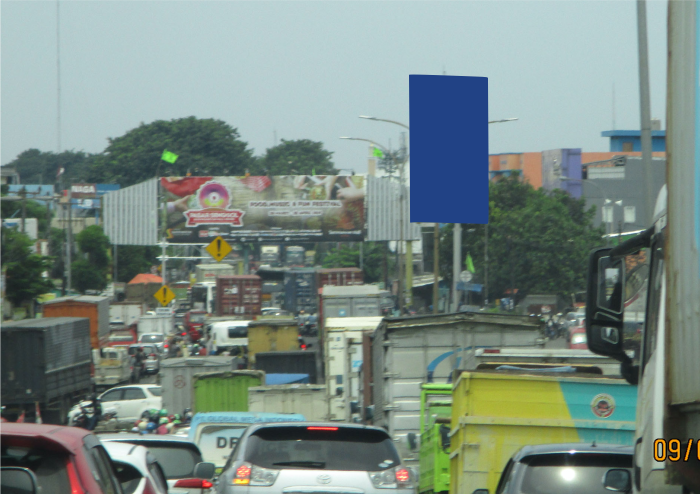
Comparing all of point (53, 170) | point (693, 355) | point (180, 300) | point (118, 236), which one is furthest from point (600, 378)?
point (53, 170)

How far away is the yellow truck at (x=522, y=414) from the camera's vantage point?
8.14m

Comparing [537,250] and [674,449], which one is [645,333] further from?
[537,250]

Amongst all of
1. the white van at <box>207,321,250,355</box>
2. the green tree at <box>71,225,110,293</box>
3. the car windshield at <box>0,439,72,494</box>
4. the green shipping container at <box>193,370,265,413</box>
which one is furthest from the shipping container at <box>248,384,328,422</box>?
the green tree at <box>71,225,110,293</box>

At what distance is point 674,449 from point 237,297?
50.5m

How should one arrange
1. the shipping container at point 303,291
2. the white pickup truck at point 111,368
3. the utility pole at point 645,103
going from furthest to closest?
the shipping container at point 303,291, the white pickup truck at point 111,368, the utility pole at point 645,103

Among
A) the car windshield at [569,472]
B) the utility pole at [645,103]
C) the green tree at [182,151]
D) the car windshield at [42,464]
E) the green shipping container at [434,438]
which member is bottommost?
the green shipping container at [434,438]

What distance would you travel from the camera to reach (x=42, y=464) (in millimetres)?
4316

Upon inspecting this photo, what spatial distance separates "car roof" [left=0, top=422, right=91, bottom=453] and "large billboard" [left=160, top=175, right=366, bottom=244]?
181 feet

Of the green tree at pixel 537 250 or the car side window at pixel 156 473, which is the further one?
the green tree at pixel 537 250

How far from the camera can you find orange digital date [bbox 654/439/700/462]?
2789 millimetres

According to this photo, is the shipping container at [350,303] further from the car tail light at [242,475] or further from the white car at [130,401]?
the car tail light at [242,475]

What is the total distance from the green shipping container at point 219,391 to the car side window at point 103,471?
15738 mm

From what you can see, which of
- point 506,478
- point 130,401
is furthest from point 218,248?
point 506,478

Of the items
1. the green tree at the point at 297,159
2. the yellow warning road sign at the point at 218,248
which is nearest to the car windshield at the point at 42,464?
the yellow warning road sign at the point at 218,248
